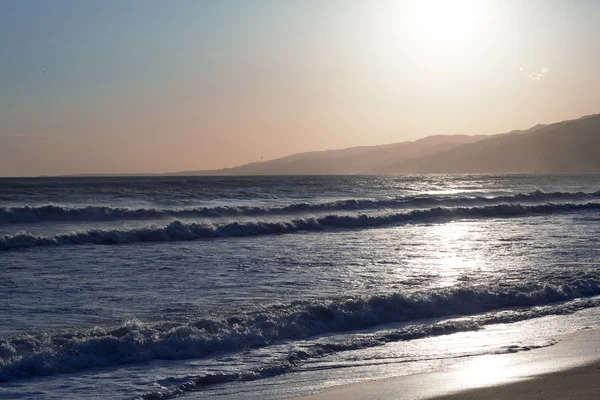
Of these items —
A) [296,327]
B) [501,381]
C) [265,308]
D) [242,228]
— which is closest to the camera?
[501,381]

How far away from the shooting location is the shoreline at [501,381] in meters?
6.64

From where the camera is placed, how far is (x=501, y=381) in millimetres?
7137


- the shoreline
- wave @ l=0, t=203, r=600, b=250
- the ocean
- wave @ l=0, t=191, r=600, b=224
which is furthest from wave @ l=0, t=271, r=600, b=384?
wave @ l=0, t=191, r=600, b=224

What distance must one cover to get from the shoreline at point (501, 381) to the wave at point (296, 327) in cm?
156

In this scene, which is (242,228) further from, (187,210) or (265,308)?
(265,308)

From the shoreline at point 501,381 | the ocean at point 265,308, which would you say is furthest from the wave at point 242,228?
the shoreline at point 501,381

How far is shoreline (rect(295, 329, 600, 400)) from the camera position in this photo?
6637mm

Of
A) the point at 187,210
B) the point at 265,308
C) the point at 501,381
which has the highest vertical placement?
the point at 187,210

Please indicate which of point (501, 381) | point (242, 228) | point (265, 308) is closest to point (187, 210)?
point (242, 228)

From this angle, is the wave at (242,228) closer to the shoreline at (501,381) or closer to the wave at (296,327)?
the wave at (296,327)

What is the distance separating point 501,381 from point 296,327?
10.8 ft

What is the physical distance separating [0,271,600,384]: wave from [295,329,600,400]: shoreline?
1557 mm

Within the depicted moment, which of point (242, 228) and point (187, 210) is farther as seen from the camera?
point (187, 210)

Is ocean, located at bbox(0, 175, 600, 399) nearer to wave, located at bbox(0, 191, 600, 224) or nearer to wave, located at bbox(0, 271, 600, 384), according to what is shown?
wave, located at bbox(0, 271, 600, 384)
